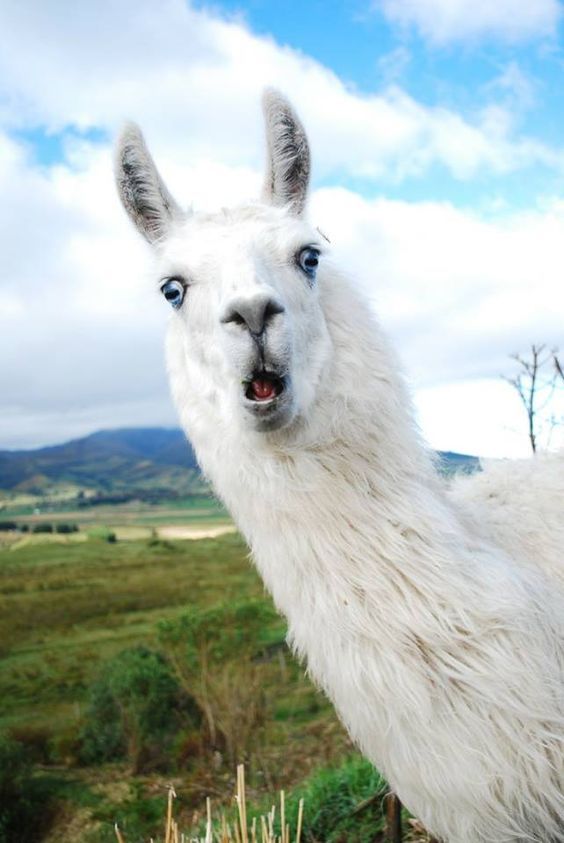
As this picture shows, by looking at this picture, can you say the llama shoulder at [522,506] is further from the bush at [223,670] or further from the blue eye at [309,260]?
the bush at [223,670]

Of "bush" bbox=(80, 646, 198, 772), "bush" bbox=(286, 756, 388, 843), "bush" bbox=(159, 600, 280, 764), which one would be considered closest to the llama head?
"bush" bbox=(286, 756, 388, 843)

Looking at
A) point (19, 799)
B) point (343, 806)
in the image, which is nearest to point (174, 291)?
point (343, 806)

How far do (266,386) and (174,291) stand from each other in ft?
2.65

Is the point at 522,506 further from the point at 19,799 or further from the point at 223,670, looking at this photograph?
the point at 223,670

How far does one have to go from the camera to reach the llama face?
7.26ft

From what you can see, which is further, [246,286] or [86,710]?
[86,710]

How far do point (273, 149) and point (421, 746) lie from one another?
8.37 feet

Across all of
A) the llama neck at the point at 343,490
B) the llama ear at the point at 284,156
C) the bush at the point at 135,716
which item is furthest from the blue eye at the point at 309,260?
the bush at the point at 135,716

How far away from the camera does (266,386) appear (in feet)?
7.45

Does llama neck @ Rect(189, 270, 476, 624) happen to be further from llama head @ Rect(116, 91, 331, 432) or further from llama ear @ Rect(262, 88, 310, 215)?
llama ear @ Rect(262, 88, 310, 215)

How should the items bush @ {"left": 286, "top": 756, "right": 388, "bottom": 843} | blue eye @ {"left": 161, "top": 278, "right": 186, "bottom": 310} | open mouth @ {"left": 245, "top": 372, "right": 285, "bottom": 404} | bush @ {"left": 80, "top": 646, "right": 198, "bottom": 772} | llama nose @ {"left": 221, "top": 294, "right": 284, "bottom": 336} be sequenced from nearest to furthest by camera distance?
llama nose @ {"left": 221, "top": 294, "right": 284, "bottom": 336}
open mouth @ {"left": 245, "top": 372, "right": 285, "bottom": 404}
blue eye @ {"left": 161, "top": 278, "right": 186, "bottom": 310}
bush @ {"left": 286, "top": 756, "right": 388, "bottom": 843}
bush @ {"left": 80, "top": 646, "right": 198, "bottom": 772}

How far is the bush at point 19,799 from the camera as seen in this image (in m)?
7.93

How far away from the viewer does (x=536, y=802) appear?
226 centimetres

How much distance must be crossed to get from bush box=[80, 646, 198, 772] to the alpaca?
884cm
